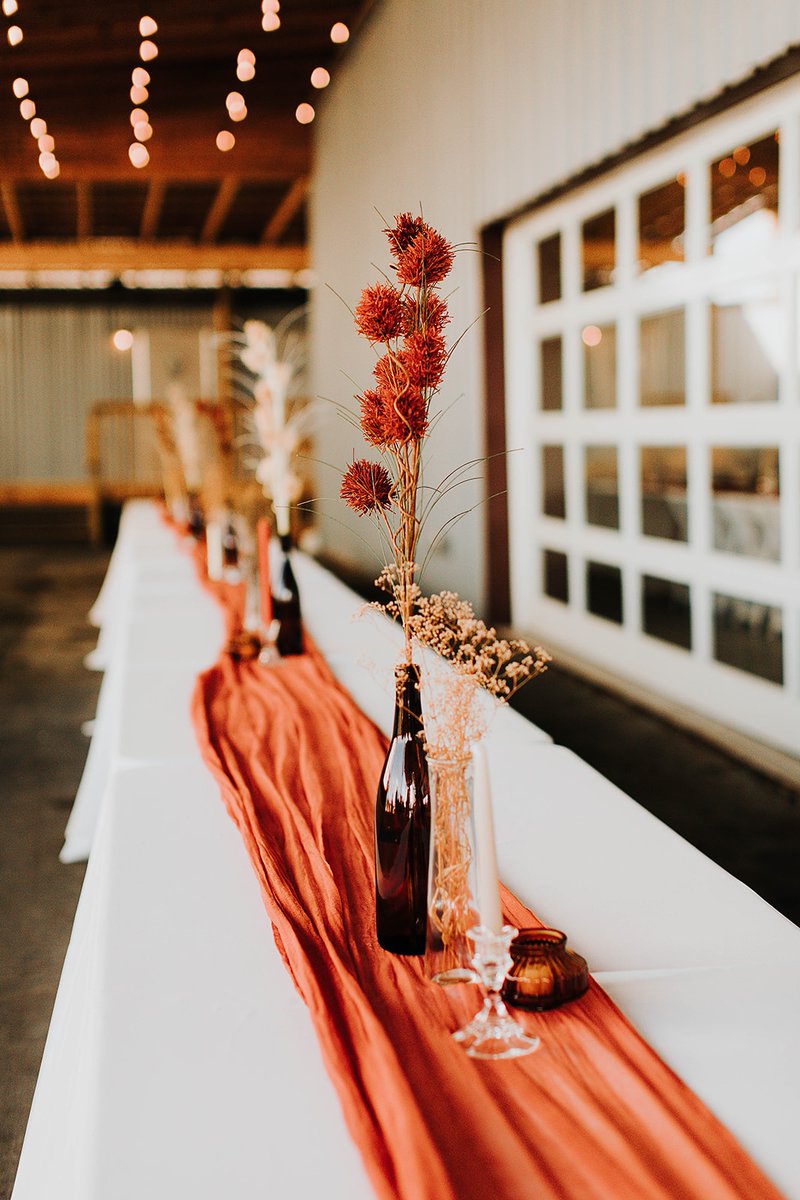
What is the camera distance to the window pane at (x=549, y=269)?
4.88 metres

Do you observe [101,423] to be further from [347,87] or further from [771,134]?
[771,134]

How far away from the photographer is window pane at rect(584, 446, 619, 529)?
178 inches

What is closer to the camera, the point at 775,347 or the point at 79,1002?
the point at 79,1002

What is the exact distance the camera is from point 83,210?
10953mm

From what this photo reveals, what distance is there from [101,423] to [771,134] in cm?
1460

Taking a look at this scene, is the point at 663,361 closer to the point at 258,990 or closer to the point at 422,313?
the point at 422,313

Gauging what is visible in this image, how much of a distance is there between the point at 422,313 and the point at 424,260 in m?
0.05

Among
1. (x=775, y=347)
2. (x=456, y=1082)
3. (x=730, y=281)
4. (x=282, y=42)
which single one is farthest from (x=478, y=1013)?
(x=775, y=347)

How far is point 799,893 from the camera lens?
2518mm

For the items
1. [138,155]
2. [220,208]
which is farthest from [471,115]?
[220,208]

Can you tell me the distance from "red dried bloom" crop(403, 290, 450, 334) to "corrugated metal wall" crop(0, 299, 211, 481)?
15.9 metres

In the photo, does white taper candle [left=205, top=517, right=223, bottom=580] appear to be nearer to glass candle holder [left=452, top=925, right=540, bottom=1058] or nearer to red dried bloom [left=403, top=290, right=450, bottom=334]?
red dried bloom [left=403, top=290, right=450, bottom=334]

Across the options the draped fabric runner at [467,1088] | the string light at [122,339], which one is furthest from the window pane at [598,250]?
the string light at [122,339]

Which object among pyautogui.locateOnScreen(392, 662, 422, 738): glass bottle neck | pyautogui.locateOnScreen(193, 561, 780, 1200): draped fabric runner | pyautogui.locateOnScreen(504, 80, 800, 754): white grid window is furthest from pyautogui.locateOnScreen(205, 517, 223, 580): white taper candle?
pyautogui.locateOnScreen(392, 662, 422, 738): glass bottle neck
